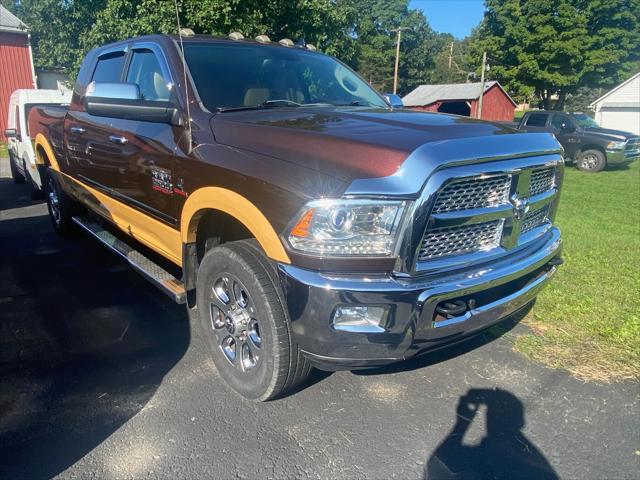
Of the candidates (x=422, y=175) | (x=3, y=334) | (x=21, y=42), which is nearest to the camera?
(x=422, y=175)

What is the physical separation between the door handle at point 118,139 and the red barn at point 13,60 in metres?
21.5

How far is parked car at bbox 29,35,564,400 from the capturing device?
2252 mm

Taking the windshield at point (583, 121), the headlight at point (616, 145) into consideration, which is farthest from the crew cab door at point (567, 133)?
the headlight at point (616, 145)

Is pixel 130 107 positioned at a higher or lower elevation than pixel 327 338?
higher

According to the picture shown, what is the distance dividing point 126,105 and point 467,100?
4234 centimetres

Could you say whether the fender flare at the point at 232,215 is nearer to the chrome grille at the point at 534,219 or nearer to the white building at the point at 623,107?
the chrome grille at the point at 534,219

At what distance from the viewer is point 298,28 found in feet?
48.4

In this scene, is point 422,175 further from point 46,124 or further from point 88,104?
point 46,124

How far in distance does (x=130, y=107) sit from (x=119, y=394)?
1.71m

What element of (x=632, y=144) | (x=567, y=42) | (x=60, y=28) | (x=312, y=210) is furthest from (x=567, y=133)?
(x=567, y=42)

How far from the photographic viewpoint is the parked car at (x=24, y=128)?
862cm

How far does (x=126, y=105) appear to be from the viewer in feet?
9.67

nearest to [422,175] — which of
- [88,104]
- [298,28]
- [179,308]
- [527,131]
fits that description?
[527,131]

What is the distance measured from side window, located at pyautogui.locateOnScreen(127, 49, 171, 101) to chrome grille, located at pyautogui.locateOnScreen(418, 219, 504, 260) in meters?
2.05
